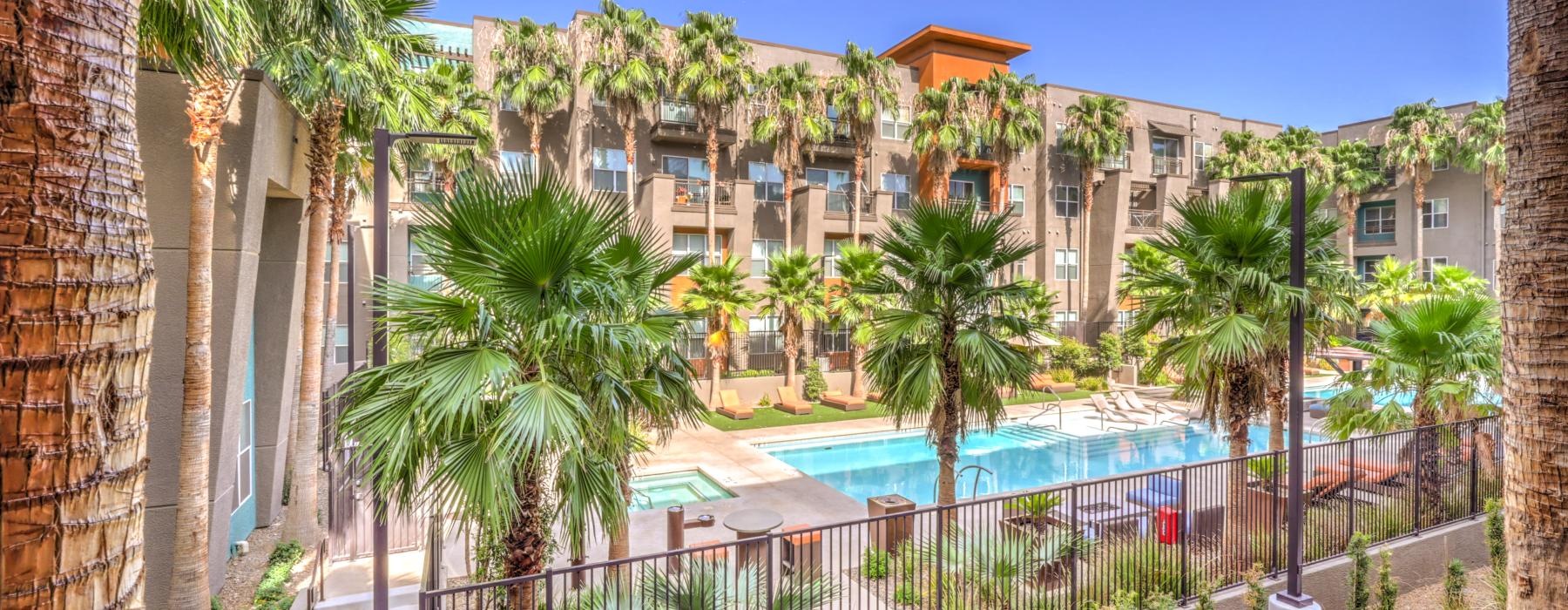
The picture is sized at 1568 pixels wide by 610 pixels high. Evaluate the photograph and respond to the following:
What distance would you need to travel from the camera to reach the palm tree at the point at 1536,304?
3.79 meters

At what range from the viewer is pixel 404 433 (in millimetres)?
5461

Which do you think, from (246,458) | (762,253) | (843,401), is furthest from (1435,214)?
(246,458)

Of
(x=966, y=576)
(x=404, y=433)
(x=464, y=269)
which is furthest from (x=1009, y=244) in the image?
(x=404, y=433)

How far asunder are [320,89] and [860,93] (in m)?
19.4

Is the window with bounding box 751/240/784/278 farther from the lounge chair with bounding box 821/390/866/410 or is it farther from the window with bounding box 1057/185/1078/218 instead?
the window with bounding box 1057/185/1078/218

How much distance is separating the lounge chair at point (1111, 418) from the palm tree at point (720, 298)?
10740mm

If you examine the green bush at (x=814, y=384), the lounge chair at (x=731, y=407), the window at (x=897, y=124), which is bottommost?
the lounge chair at (x=731, y=407)

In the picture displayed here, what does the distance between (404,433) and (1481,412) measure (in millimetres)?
14836

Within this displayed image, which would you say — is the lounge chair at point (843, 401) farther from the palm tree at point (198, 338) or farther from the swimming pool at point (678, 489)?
the palm tree at point (198, 338)

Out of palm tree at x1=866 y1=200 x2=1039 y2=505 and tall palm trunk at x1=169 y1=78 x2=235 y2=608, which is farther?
palm tree at x1=866 y1=200 x2=1039 y2=505

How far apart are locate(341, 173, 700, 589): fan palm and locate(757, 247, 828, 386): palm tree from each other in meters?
16.7

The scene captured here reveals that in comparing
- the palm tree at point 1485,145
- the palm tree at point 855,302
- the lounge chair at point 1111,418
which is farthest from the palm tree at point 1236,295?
the palm tree at point 1485,145

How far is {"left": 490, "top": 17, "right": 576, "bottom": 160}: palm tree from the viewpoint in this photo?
76.1ft

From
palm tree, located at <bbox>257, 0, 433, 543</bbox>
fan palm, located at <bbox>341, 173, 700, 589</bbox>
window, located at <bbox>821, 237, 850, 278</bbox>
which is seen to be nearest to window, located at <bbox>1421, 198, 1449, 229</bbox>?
window, located at <bbox>821, 237, 850, 278</bbox>
